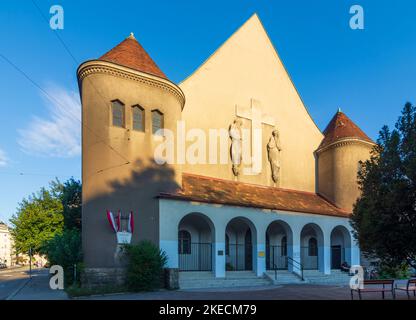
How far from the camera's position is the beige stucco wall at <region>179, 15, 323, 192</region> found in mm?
25406

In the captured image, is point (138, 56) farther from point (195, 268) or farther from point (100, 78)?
point (195, 268)

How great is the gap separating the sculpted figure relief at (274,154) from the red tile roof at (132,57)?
10.9m

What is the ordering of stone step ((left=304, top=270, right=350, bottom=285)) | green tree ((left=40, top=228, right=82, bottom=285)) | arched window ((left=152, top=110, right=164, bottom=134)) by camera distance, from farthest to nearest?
stone step ((left=304, top=270, right=350, bottom=285)), arched window ((left=152, top=110, right=164, bottom=134)), green tree ((left=40, top=228, right=82, bottom=285))

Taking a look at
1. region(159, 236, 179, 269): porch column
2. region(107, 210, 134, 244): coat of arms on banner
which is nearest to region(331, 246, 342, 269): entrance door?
region(159, 236, 179, 269): porch column

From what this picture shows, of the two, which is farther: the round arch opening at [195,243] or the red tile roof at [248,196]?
the round arch opening at [195,243]

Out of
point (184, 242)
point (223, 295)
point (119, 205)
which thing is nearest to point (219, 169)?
point (184, 242)

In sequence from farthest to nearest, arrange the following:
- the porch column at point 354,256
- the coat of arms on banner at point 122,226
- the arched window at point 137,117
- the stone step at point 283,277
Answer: the porch column at point 354,256 < the stone step at point 283,277 < the arched window at point 137,117 < the coat of arms on banner at point 122,226

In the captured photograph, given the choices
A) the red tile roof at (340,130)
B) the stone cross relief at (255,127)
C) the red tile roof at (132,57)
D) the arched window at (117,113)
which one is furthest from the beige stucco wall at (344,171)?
the arched window at (117,113)

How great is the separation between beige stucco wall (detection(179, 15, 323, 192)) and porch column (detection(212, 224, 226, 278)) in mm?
4942

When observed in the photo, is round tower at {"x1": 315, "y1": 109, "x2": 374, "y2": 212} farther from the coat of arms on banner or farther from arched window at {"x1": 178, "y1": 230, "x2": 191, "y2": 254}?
the coat of arms on banner

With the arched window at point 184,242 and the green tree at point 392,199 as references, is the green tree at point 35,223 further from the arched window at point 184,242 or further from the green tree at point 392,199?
the green tree at point 392,199

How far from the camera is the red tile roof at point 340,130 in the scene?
29.9 metres

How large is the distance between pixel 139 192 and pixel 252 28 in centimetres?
1876

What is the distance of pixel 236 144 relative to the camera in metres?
26.1
